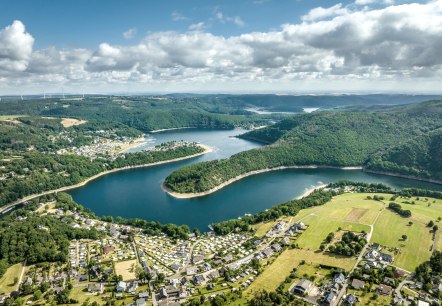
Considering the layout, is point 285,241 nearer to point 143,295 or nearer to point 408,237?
point 408,237

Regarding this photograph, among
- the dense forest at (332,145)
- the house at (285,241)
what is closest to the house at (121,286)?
the house at (285,241)

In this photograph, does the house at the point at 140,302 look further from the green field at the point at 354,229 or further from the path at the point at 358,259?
the path at the point at 358,259

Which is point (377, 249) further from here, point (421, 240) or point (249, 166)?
point (249, 166)

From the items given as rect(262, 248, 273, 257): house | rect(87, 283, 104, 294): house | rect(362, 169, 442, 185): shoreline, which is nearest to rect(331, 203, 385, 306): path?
rect(262, 248, 273, 257): house

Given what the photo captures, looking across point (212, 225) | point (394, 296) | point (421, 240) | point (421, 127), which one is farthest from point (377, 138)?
point (394, 296)

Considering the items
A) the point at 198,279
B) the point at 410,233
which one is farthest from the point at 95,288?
the point at 410,233

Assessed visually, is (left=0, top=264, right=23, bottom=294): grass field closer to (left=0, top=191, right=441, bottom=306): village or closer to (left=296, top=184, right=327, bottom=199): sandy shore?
(left=0, top=191, right=441, bottom=306): village
